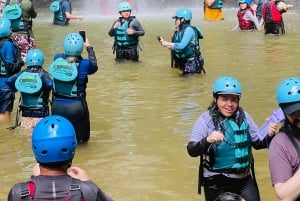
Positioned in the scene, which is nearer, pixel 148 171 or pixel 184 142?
pixel 148 171

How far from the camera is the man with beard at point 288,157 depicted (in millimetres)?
3758

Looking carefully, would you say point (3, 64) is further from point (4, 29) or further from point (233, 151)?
point (233, 151)

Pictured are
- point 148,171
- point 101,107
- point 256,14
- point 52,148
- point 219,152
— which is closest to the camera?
point 52,148

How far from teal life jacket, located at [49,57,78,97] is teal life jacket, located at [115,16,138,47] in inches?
245

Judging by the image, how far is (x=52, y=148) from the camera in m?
3.43

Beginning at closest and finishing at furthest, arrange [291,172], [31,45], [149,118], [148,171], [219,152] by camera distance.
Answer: [291,172] → [219,152] → [148,171] → [149,118] → [31,45]

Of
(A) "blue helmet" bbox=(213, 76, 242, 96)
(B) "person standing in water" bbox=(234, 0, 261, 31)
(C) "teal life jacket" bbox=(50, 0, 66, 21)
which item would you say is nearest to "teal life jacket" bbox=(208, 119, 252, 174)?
(A) "blue helmet" bbox=(213, 76, 242, 96)

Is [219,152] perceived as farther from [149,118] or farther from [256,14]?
[256,14]

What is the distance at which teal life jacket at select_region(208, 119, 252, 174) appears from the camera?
4875 millimetres

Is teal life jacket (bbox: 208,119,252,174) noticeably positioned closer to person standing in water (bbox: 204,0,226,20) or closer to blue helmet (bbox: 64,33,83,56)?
blue helmet (bbox: 64,33,83,56)

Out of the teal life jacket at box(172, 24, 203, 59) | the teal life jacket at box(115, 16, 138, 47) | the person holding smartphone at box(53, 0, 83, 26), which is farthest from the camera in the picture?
the person holding smartphone at box(53, 0, 83, 26)

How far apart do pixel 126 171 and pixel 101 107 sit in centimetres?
335

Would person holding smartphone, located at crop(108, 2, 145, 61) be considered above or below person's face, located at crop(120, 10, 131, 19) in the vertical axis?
below

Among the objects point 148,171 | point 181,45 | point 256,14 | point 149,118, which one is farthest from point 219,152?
point 256,14
